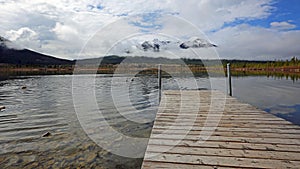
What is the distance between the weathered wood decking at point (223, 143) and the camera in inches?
115

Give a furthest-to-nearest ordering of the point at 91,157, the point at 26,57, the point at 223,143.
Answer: the point at 26,57, the point at 91,157, the point at 223,143

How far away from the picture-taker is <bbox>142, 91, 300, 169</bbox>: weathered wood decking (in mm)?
2914

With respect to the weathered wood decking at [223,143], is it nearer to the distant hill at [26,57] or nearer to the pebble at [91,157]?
the pebble at [91,157]

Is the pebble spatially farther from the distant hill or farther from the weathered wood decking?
the distant hill

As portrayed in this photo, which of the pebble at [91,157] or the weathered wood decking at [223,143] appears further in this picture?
the pebble at [91,157]

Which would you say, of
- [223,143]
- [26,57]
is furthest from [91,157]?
[26,57]

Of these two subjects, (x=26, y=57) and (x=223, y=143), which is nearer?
(x=223, y=143)

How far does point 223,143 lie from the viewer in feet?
11.9

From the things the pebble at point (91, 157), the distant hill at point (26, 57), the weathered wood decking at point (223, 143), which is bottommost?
the pebble at point (91, 157)

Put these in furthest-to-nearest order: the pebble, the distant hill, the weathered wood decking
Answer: the distant hill < the pebble < the weathered wood decking

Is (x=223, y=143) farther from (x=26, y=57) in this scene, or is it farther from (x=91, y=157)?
(x=26, y=57)

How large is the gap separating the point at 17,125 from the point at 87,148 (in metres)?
3.69

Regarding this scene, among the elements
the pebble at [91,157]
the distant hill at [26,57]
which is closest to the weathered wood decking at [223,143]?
the pebble at [91,157]

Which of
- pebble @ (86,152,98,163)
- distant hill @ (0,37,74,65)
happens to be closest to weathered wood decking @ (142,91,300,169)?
pebble @ (86,152,98,163)
